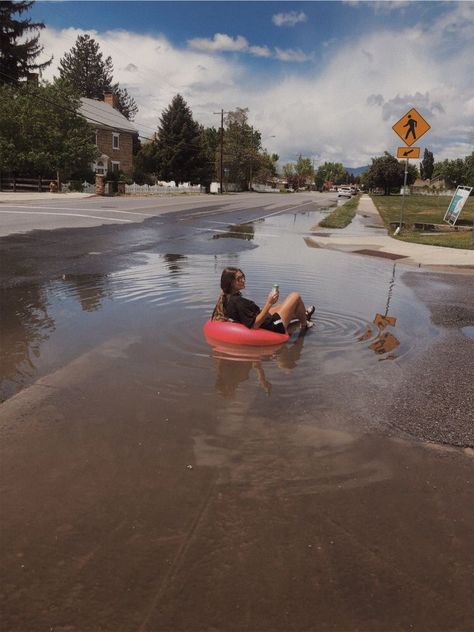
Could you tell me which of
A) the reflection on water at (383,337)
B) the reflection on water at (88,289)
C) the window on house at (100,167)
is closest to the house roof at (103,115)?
the window on house at (100,167)

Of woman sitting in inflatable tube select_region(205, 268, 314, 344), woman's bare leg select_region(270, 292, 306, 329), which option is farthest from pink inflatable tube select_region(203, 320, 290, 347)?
woman's bare leg select_region(270, 292, 306, 329)

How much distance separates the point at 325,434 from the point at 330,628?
1.66 meters

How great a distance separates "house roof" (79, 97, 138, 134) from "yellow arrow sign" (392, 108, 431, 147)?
46.5m

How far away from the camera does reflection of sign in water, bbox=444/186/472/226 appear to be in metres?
19.5

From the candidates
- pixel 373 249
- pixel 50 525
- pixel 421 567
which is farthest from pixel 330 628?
pixel 373 249

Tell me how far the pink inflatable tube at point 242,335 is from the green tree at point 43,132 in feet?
127

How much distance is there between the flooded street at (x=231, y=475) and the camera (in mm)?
2223

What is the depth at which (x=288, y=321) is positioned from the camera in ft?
20.1

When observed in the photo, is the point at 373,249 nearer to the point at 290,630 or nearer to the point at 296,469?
the point at 296,469

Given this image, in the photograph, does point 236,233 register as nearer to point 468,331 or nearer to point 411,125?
point 411,125

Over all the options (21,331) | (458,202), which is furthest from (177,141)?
(21,331)

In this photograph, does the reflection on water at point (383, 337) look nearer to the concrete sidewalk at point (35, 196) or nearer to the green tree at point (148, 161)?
the concrete sidewalk at point (35, 196)

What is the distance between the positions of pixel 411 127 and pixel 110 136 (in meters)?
48.8

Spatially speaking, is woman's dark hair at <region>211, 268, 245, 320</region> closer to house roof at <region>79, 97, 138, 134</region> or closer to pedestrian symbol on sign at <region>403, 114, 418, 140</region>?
pedestrian symbol on sign at <region>403, 114, 418, 140</region>
